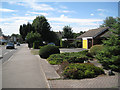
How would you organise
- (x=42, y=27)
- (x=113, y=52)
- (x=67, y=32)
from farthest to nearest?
(x=67, y=32)
(x=42, y=27)
(x=113, y=52)

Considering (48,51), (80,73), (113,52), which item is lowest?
(80,73)

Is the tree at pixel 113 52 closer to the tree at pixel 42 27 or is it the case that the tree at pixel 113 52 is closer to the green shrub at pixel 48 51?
the green shrub at pixel 48 51

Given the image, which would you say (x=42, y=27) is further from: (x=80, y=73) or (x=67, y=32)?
(x=80, y=73)

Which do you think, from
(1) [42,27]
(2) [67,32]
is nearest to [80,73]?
(1) [42,27]

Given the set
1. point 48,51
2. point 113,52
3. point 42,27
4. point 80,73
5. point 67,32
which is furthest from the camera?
point 67,32

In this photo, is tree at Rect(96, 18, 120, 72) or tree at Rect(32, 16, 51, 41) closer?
tree at Rect(96, 18, 120, 72)

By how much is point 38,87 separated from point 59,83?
102 cm

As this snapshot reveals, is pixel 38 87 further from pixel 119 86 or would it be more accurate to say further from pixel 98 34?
pixel 98 34

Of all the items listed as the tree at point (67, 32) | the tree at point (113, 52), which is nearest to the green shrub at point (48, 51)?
the tree at point (113, 52)

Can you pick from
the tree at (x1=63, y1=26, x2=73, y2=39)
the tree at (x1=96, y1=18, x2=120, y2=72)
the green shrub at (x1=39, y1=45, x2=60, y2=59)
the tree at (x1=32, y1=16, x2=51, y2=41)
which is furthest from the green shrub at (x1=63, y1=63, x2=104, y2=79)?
the tree at (x1=63, y1=26, x2=73, y2=39)

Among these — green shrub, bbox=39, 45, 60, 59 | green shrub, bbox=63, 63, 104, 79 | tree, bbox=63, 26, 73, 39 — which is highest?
tree, bbox=63, 26, 73, 39

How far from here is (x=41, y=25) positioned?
157 feet

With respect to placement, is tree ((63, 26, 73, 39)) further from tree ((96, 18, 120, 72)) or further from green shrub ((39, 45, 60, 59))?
tree ((96, 18, 120, 72))

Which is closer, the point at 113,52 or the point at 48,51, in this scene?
the point at 113,52
